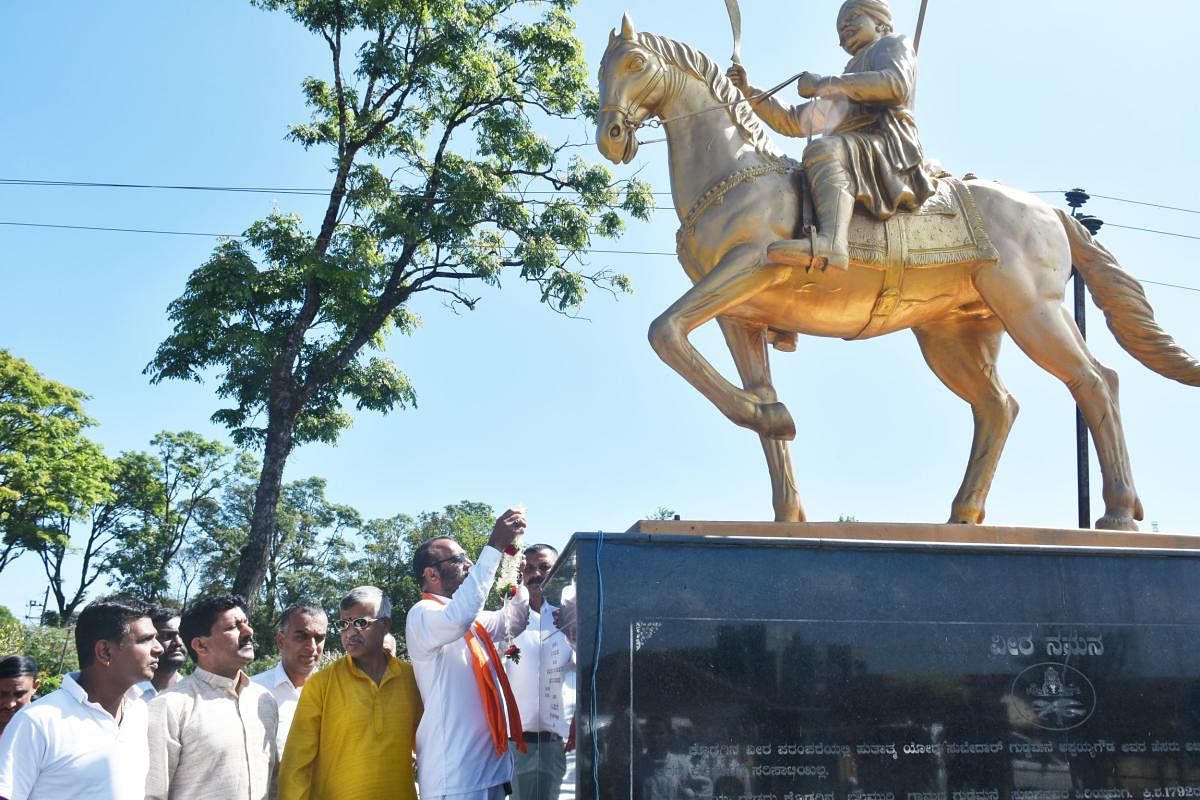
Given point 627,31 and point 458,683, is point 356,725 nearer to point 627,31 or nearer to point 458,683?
point 458,683

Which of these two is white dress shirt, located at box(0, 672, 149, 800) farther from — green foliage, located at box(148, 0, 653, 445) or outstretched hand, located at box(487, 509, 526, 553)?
green foliage, located at box(148, 0, 653, 445)

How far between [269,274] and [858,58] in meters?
12.1

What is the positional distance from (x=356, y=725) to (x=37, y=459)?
31118 mm

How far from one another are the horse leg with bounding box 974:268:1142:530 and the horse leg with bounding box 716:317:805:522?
1.28 meters

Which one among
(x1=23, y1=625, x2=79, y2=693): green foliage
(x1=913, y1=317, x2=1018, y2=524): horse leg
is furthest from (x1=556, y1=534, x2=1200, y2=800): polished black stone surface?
(x1=23, y1=625, x2=79, y2=693): green foliage

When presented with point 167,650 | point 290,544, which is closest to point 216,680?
point 167,650

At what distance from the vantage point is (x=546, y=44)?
18.8m

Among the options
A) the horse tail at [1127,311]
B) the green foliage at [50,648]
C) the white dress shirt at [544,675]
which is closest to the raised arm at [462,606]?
the white dress shirt at [544,675]

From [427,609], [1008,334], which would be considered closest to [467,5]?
[1008,334]

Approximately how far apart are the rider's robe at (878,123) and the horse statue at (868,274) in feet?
0.54

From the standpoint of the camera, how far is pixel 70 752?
3.75m

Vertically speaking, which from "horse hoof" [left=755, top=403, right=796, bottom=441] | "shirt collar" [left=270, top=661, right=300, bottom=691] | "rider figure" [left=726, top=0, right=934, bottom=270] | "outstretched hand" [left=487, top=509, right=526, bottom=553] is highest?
"rider figure" [left=726, top=0, right=934, bottom=270]

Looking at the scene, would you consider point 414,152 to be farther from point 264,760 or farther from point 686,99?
point 264,760

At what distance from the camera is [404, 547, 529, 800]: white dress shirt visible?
4746mm
